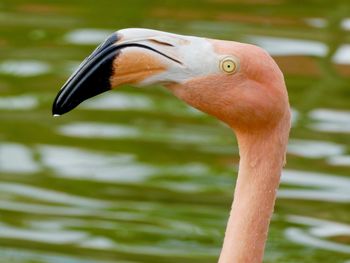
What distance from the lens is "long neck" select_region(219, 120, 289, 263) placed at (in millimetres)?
3859

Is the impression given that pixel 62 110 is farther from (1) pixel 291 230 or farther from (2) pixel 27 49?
(2) pixel 27 49

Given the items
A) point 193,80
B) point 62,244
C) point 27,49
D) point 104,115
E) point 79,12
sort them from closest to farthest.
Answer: point 193,80, point 62,244, point 104,115, point 27,49, point 79,12

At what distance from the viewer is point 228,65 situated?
12.4 feet

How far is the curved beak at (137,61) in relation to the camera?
378 cm

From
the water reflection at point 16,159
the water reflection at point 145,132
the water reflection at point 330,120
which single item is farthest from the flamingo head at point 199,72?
the water reflection at point 330,120

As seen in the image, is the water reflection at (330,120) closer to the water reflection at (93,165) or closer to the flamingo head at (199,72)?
the water reflection at (93,165)

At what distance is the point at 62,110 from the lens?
3859 mm

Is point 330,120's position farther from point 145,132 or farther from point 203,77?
point 203,77

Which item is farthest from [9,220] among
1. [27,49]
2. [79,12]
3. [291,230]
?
[79,12]

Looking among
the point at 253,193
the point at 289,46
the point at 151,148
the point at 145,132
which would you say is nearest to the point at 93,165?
the point at 151,148

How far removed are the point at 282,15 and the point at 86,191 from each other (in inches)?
123

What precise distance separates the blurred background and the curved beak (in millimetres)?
2861

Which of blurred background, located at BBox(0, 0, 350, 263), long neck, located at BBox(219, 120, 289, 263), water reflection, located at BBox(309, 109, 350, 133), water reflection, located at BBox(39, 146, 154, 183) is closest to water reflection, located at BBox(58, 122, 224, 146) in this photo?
blurred background, located at BBox(0, 0, 350, 263)

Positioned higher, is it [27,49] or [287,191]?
[27,49]
